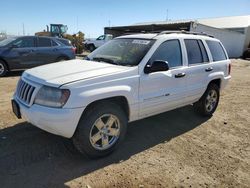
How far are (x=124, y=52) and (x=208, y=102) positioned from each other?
2.50 m

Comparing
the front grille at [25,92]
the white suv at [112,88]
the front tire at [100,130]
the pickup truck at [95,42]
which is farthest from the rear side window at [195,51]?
the pickup truck at [95,42]

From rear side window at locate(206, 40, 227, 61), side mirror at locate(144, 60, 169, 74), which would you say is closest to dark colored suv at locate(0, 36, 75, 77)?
rear side window at locate(206, 40, 227, 61)

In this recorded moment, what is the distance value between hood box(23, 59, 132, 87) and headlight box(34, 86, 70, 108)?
0.27 ft

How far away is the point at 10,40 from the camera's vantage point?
1055cm

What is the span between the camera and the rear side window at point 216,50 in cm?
583

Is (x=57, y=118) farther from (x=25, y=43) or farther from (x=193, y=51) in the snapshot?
(x=25, y=43)

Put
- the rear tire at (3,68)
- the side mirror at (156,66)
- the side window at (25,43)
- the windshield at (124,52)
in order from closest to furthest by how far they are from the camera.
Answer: the side mirror at (156,66) → the windshield at (124,52) → the rear tire at (3,68) → the side window at (25,43)

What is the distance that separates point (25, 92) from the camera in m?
3.83

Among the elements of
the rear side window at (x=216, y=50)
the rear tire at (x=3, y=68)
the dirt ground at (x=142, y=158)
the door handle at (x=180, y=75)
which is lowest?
the dirt ground at (x=142, y=158)

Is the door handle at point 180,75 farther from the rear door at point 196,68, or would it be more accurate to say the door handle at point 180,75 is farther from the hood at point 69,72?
the hood at point 69,72

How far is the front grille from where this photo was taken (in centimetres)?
371

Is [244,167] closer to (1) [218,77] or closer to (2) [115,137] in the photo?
(2) [115,137]

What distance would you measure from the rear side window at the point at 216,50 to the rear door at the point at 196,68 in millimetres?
318

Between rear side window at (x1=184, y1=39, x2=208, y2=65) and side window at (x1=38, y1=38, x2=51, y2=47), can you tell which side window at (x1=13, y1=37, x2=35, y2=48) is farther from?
rear side window at (x1=184, y1=39, x2=208, y2=65)
